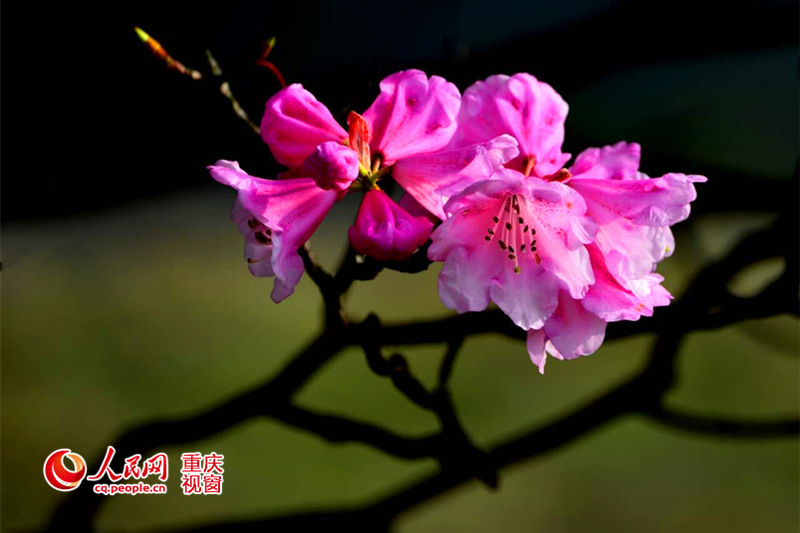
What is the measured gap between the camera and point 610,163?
492 mm

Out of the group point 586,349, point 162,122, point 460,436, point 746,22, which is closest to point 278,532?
point 460,436

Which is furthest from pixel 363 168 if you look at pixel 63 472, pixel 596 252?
pixel 63 472

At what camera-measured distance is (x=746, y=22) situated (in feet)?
3.49

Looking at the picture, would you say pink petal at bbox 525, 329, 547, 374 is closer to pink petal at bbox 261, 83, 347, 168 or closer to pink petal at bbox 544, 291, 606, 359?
pink petal at bbox 544, 291, 606, 359

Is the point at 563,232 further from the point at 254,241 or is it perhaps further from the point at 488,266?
the point at 254,241

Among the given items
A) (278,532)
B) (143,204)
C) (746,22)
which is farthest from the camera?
(143,204)

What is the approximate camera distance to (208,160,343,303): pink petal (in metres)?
0.42

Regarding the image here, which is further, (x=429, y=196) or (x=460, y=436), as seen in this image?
(x=460, y=436)

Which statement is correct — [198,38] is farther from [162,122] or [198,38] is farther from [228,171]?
[228,171]

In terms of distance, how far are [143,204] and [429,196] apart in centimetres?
161

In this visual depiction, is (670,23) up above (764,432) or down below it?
above

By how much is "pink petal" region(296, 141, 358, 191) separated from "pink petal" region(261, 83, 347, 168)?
25mm

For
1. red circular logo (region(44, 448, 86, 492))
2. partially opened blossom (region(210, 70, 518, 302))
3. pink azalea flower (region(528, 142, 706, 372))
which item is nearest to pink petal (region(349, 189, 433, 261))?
partially opened blossom (region(210, 70, 518, 302))

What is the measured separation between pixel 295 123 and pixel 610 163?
0.21m
